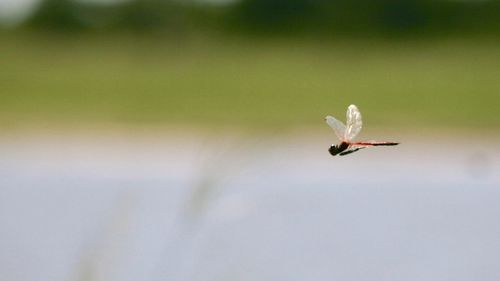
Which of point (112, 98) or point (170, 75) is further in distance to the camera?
point (170, 75)

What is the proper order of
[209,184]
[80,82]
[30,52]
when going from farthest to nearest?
[30,52], [80,82], [209,184]

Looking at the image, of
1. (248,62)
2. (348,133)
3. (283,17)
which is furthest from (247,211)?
(283,17)

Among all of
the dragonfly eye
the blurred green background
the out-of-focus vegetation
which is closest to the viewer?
the dragonfly eye

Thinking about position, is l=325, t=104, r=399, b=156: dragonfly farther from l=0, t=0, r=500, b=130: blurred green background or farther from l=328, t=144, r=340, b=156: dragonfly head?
l=0, t=0, r=500, b=130: blurred green background

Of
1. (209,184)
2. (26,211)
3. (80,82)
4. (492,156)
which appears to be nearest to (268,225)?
(26,211)

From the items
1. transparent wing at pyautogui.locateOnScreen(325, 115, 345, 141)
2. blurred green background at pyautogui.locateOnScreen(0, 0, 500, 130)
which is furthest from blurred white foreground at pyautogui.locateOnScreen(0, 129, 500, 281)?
blurred green background at pyautogui.locateOnScreen(0, 0, 500, 130)

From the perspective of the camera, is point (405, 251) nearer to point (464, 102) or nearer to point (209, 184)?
point (209, 184)
